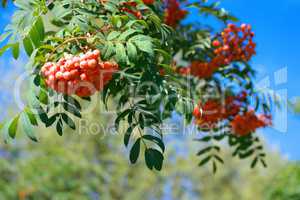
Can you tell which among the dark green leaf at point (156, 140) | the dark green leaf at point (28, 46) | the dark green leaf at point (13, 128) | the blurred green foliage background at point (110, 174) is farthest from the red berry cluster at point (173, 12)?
the blurred green foliage background at point (110, 174)

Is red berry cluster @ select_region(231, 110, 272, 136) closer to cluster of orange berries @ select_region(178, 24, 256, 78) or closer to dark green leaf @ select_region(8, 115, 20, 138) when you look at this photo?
cluster of orange berries @ select_region(178, 24, 256, 78)

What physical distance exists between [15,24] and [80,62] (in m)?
0.60

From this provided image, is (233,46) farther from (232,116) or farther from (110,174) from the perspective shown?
(110,174)

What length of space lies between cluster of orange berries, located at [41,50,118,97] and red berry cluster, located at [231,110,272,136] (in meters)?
1.43

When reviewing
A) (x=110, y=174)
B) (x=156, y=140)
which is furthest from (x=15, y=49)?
(x=110, y=174)

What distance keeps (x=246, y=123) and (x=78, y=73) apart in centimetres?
164

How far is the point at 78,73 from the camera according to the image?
6.04 feet

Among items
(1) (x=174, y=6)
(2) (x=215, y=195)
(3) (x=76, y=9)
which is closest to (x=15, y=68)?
(2) (x=215, y=195)

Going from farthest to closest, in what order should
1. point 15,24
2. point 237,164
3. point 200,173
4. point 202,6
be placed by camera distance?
1. point 237,164
2. point 200,173
3. point 202,6
4. point 15,24

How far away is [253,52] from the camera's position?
9.93ft

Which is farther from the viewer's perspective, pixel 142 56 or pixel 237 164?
pixel 237 164

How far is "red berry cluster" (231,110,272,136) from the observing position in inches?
124

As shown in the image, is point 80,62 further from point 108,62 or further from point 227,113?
point 227,113

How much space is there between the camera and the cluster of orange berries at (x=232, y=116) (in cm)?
313
